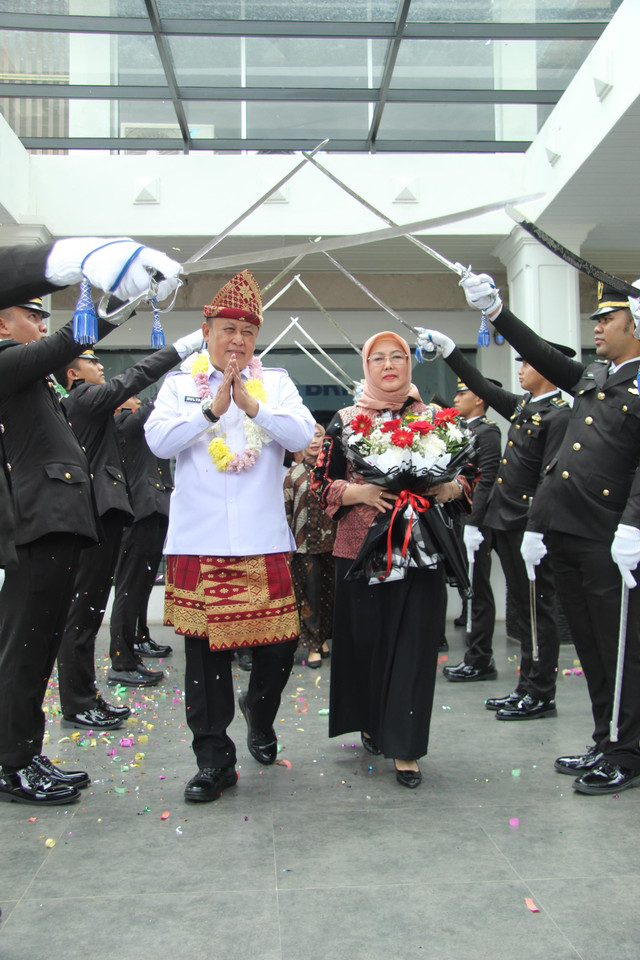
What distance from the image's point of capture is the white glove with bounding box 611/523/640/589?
10.1 feet

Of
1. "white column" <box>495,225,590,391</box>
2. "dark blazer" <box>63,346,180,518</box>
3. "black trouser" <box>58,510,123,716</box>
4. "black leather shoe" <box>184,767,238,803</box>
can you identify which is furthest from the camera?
"white column" <box>495,225,590,391</box>

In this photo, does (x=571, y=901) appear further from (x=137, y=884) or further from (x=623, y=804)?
(x=137, y=884)

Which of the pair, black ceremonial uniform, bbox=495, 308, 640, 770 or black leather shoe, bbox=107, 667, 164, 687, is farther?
black leather shoe, bbox=107, 667, 164, 687

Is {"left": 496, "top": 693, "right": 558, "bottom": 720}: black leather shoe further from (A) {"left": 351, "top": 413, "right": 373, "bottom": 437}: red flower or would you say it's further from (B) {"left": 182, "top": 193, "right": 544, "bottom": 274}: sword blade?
(B) {"left": 182, "top": 193, "right": 544, "bottom": 274}: sword blade

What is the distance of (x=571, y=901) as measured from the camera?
230 centimetres

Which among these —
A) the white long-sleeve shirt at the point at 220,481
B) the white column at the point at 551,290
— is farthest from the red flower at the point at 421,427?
the white column at the point at 551,290

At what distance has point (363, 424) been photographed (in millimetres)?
3434

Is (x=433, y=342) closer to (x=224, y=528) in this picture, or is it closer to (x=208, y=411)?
(x=208, y=411)

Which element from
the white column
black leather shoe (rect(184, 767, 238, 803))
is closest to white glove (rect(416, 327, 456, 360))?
black leather shoe (rect(184, 767, 238, 803))

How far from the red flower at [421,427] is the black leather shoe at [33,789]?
1.82 m

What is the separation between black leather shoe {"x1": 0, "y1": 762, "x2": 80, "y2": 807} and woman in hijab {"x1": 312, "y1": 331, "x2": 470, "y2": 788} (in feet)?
3.51

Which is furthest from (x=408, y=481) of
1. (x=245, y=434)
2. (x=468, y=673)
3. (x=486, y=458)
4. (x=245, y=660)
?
(x=245, y=660)

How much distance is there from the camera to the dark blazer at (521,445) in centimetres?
434

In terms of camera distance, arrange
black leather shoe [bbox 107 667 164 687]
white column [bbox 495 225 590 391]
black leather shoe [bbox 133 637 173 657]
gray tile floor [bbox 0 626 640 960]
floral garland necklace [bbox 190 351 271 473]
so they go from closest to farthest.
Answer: gray tile floor [bbox 0 626 640 960] < floral garland necklace [bbox 190 351 271 473] < black leather shoe [bbox 107 667 164 687] < black leather shoe [bbox 133 637 173 657] < white column [bbox 495 225 590 391]
